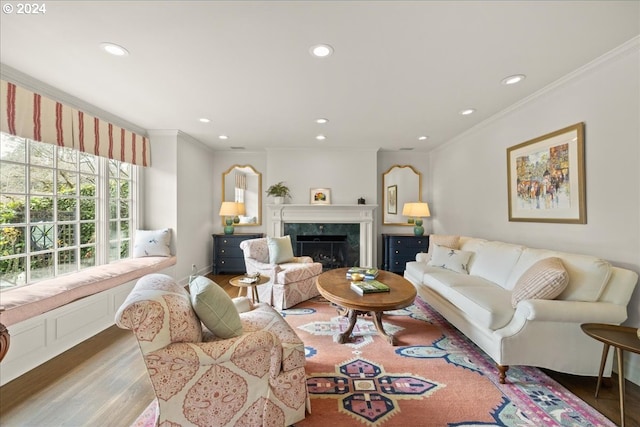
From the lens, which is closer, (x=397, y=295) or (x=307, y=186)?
(x=397, y=295)

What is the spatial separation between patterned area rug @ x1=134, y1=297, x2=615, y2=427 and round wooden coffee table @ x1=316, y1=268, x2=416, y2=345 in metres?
0.15

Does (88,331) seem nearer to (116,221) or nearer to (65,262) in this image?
(65,262)

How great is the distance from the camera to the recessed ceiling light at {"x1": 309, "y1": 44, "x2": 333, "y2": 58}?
1925 mm

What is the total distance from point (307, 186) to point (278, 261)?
1910 mm

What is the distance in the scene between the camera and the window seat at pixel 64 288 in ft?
6.36

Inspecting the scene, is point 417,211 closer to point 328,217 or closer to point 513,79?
point 328,217

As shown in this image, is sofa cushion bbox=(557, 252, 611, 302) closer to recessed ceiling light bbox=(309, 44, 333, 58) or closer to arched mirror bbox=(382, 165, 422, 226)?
recessed ceiling light bbox=(309, 44, 333, 58)

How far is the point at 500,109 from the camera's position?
3184 millimetres

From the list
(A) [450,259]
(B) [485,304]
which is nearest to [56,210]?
(B) [485,304]

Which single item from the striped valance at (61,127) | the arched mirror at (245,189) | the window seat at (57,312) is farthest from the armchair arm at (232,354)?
the arched mirror at (245,189)

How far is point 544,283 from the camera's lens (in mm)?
1953

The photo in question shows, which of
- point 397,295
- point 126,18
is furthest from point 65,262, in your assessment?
point 397,295

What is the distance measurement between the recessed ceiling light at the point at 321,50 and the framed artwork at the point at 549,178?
2.28 meters

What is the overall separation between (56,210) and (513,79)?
4650mm
